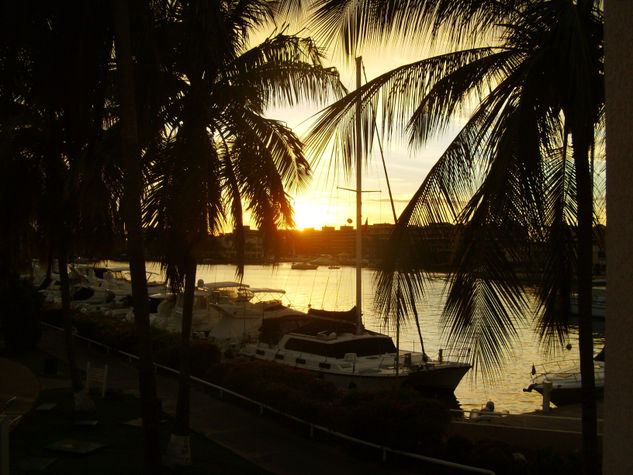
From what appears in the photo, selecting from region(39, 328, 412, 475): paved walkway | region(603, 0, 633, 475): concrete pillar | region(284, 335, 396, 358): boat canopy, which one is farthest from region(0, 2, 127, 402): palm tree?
region(284, 335, 396, 358): boat canopy

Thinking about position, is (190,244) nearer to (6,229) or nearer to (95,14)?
(95,14)

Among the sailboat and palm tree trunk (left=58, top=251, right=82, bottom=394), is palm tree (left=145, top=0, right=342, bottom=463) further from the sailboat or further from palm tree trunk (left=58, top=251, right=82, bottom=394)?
the sailboat

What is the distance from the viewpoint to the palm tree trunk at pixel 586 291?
18.9 feet

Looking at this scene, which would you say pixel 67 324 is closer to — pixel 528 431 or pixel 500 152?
pixel 528 431

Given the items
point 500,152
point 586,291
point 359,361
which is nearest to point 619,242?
point 500,152

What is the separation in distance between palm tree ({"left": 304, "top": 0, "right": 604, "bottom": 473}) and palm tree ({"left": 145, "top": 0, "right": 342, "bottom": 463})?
155 inches

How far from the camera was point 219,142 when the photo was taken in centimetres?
1077

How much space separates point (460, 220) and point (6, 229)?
13036 mm

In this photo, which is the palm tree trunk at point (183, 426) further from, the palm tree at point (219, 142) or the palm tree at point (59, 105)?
the palm tree at point (59, 105)

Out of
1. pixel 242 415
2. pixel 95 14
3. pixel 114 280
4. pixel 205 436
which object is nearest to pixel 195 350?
pixel 242 415

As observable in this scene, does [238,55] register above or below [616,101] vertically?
above

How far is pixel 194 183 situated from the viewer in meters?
9.21

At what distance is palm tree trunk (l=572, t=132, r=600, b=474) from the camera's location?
227 inches

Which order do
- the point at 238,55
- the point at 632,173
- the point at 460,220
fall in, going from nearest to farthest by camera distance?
the point at 632,173 → the point at 460,220 → the point at 238,55
